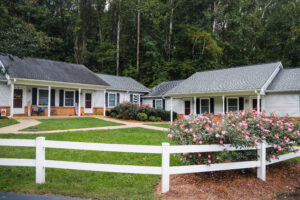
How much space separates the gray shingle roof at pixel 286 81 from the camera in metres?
17.3

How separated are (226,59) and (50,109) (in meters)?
27.4

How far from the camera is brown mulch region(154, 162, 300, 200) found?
15.0ft

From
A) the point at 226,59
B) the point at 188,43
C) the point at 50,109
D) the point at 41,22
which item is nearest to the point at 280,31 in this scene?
the point at 226,59

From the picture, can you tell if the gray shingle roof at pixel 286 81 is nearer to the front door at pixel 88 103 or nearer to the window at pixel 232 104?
the window at pixel 232 104

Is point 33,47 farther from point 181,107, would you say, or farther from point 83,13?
point 83,13

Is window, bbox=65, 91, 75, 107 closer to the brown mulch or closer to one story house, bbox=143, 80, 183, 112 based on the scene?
one story house, bbox=143, 80, 183, 112

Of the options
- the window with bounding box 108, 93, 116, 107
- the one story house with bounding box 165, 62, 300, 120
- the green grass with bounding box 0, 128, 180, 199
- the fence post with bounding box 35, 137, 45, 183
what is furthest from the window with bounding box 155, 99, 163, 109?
the fence post with bounding box 35, 137, 45, 183

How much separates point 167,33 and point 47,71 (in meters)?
21.3

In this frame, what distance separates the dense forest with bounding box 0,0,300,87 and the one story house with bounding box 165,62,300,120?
10.8 meters

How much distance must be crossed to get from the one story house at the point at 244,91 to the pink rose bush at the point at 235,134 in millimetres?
10881

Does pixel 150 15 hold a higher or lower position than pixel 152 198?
higher

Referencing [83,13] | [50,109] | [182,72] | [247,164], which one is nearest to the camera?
[247,164]

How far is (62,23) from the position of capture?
37438 millimetres

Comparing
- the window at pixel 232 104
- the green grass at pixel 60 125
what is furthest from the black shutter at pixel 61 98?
the window at pixel 232 104
